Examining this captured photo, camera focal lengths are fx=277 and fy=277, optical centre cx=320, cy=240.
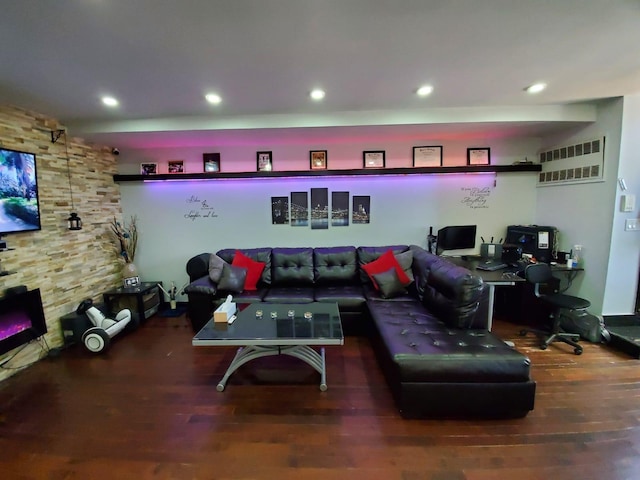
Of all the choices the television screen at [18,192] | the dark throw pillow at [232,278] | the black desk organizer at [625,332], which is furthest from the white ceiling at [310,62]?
the black desk organizer at [625,332]

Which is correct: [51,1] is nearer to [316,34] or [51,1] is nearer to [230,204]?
[316,34]

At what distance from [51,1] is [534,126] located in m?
4.37

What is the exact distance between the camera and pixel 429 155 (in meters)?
3.97

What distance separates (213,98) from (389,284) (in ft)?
8.94

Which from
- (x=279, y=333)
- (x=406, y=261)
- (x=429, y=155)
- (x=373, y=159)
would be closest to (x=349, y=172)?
(x=373, y=159)

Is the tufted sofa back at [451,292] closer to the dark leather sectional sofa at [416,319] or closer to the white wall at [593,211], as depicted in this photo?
the dark leather sectional sofa at [416,319]

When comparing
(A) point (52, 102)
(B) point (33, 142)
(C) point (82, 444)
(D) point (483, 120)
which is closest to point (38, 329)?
(C) point (82, 444)

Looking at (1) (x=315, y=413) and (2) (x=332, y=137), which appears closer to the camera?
(1) (x=315, y=413)

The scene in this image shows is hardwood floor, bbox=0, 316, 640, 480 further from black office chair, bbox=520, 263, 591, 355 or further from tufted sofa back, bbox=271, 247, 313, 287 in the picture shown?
tufted sofa back, bbox=271, 247, 313, 287

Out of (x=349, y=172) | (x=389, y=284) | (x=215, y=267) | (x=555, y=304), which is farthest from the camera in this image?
(x=349, y=172)

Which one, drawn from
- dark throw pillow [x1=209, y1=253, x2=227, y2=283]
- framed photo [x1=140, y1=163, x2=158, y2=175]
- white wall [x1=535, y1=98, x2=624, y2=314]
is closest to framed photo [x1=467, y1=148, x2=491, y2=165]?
white wall [x1=535, y1=98, x2=624, y2=314]

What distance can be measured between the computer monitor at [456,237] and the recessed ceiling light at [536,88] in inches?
68.2

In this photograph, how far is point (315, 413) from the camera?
204 cm

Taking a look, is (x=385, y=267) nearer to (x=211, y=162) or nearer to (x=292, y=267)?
(x=292, y=267)
